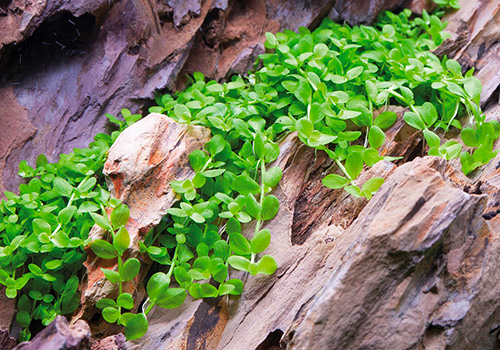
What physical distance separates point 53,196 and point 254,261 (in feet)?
4.07

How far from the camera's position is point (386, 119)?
2318mm

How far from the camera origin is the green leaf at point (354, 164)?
2.07 m

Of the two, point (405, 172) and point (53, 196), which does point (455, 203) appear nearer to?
point (405, 172)

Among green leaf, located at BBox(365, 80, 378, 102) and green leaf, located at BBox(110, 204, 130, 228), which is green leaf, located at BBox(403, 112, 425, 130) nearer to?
green leaf, located at BBox(365, 80, 378, 102)

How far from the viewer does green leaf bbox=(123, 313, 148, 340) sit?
6.15ft

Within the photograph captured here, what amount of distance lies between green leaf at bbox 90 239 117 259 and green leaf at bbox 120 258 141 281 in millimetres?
103

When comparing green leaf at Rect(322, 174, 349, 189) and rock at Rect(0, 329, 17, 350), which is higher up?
rock at Rect(0, 329, 17, 350)

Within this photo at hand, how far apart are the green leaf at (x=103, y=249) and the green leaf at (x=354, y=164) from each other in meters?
1.26

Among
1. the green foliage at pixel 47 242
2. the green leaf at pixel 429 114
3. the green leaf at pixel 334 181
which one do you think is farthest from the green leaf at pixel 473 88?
the green foliage at pixel 47 242

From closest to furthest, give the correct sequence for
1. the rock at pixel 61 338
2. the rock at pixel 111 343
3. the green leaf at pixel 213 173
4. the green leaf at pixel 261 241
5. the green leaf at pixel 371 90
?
the rock at pixel 61 338, the rock at pixel 111 343, the green leaf at pixel 261 241, the green leaf at pixel 213 173, the green leaf at pixel 371 90

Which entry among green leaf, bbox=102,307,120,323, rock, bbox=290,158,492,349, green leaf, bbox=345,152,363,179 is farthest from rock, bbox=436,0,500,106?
green leaf, bbox=102,307,120,323

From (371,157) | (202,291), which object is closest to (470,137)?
(371,157)

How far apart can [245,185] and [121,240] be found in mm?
675

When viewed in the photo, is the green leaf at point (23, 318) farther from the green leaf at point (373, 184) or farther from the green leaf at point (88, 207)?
the green leaf at point (373, 184)
